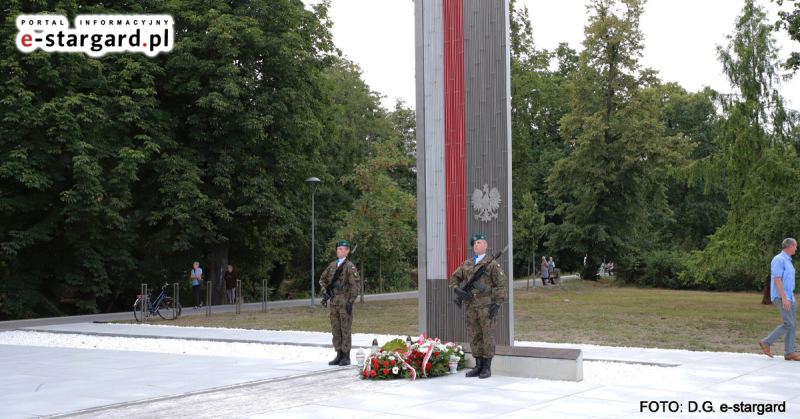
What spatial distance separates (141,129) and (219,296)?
7.80 m

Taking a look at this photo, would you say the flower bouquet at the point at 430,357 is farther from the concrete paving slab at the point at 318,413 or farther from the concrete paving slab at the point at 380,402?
the concrete paving slab at the point at 318,413

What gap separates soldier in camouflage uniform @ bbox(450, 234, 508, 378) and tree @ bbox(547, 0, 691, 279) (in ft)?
110

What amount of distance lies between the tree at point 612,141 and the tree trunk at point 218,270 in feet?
73.9

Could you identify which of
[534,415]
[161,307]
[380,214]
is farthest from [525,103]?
[534,415]

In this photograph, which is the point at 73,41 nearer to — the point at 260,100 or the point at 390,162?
the point at 260,100

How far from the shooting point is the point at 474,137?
11.9 metres

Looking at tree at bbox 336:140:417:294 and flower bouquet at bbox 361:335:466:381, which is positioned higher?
tree at bbox 336:140:417:294

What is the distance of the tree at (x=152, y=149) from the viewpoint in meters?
23.8

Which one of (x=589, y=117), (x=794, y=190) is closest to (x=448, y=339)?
(x=794, y=190)

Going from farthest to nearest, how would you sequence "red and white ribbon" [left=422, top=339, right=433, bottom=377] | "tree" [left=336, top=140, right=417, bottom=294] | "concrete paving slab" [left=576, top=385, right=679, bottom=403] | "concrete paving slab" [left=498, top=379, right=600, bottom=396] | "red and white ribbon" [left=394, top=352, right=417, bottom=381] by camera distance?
"tree" [left=336, top=140, right=417, bottom=294]
"red and white ribbon" [left=422, top=339, right=433, bottom=377]
"red and white ribbon" [left=394, top=352, right=417, bottom=381]
"concrete paving slab" [left=498, top=379, right=600, bottom=396]
"concrete paving slab" [left=576, top=385, right=679, bottom=403]

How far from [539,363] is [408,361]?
1.92 metres

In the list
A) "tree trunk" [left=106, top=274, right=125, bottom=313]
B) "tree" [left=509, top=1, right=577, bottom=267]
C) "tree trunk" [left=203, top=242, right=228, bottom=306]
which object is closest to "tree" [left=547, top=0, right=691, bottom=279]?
"tree" [left=509, top=1, right=577, bottom=267]

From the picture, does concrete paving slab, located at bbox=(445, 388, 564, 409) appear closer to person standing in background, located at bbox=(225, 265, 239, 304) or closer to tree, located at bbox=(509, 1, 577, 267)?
person standing in background, located at bbox=(225, 265, 239, 304)

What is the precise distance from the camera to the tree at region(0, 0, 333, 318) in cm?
2375
